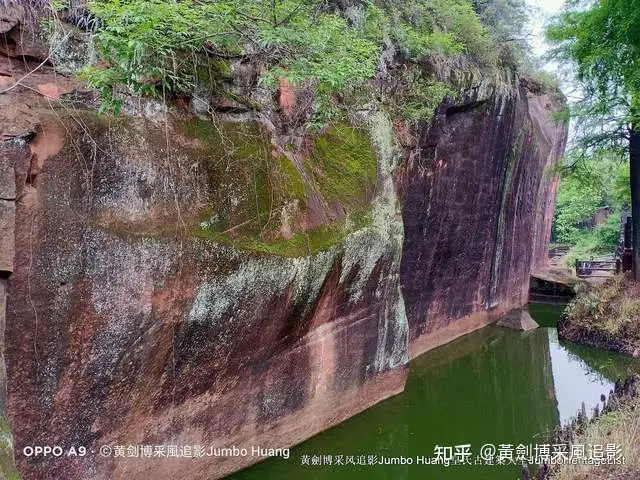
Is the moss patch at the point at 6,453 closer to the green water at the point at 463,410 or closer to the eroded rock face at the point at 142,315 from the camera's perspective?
the eroded rock face at the point at 142,315

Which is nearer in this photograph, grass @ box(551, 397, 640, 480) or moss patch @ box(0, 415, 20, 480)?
moss patch @ box(0, 415, 20, 480)

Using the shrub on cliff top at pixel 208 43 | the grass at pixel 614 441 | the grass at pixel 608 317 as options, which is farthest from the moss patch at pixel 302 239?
the grass at pixel 608 317

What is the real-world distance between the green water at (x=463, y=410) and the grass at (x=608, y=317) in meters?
0.28

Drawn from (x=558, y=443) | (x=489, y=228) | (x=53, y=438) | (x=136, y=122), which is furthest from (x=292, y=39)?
(x=489, y=228)

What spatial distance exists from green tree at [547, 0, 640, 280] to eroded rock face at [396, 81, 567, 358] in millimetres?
1467

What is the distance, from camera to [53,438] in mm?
→ 3693

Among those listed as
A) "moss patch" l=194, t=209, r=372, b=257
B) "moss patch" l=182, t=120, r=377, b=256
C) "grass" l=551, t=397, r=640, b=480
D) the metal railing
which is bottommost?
the metal railing

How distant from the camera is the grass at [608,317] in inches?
379

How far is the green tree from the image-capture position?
8.84 meters

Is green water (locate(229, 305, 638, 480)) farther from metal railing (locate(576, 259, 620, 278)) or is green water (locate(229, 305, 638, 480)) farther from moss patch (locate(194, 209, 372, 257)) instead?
metal railing (locate(576, 259, 620, 278))

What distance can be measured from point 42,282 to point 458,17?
8.36 meters

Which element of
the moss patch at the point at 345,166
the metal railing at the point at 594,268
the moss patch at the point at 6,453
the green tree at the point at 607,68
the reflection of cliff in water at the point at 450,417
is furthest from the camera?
the metal railing at the point at 594,268

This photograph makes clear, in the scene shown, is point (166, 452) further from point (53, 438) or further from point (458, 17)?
point (458, 17)

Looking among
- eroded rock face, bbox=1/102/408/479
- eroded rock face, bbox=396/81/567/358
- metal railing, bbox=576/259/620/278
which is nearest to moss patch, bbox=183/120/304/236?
eroded rock face, bbox=1/102/408/479
